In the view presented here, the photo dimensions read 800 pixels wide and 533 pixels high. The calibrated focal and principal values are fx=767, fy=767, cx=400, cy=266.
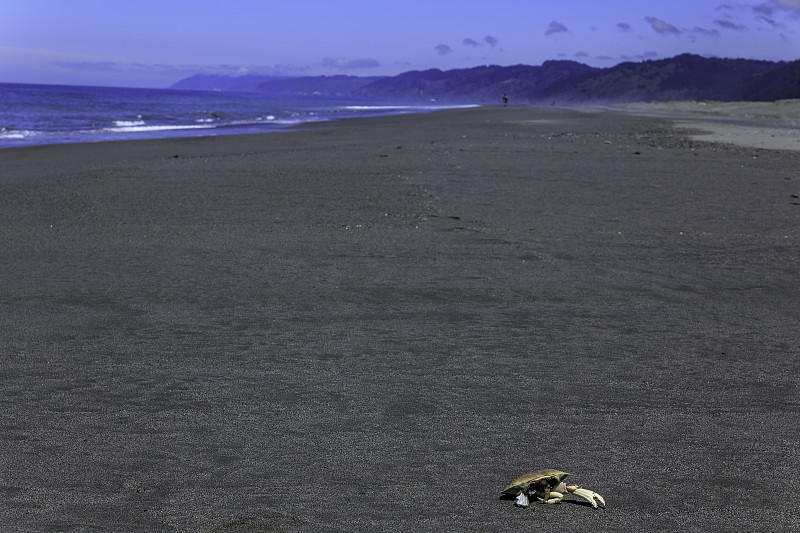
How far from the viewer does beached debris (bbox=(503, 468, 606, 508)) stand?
9.48ft

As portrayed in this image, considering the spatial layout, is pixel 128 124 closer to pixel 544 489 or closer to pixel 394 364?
pixel 394 364

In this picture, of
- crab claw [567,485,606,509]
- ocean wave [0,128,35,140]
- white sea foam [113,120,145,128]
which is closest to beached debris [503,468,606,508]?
crab claw [567,485,606,509]

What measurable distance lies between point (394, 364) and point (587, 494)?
1783mm

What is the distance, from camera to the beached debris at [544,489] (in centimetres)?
289

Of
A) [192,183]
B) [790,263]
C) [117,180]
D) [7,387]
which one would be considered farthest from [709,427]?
[117,180]

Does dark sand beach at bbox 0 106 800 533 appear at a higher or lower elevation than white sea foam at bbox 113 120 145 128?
lower

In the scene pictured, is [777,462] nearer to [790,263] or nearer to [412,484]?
[412,484]

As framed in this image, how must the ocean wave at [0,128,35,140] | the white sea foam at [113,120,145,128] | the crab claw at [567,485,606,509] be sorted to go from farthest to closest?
the white sea foam at [113,120,145,128] → the ocean wave at [0,128,35,140] → the crab claw at [567,485,606,509]

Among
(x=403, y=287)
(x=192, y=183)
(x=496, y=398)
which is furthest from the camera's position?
(x=192, y=183)

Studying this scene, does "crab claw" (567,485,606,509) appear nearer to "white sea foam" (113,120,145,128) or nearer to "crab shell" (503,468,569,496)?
"crab shell" (503,468,569,496)

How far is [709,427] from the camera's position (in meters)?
3.67

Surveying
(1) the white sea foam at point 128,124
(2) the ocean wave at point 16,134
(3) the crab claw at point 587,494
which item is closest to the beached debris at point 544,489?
(3) the crab claw at point 587,494

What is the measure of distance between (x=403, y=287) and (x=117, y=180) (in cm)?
793

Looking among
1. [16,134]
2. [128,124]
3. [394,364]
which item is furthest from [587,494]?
[128,124]
